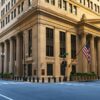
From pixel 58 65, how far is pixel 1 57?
32607 mm

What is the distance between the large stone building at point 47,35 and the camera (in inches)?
2534

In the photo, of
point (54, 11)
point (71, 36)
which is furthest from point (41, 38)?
point (71, 36)

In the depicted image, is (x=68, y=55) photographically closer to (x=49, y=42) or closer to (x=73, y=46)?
(x=73, y=46)

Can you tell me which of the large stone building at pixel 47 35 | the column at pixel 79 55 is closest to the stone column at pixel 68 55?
the large stone building at pixel 47 35

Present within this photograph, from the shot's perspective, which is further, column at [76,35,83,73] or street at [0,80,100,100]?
column at [76,35,83,73]

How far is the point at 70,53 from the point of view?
7281 centimetres

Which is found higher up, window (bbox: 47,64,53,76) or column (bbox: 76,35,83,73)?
column (bbox: 76,35,83,73)

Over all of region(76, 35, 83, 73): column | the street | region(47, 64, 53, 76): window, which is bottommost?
the street

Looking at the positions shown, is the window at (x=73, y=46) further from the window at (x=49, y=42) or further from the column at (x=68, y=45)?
the window at (x=49, y=42)

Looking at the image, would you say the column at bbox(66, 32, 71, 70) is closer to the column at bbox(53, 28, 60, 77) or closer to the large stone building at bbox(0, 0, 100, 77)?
the large stone building at bbox(0, 0, 100, 77)

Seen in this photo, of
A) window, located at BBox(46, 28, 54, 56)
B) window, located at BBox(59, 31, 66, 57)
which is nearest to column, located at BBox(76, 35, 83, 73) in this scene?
window, located at BBox(59, 31, 66, 57)

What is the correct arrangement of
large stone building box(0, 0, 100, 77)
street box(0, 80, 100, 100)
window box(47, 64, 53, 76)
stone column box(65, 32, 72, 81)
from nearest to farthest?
street box(0, 80, 100, 100), large stone building box(0, 0, 100, 77), window box(47, 64, 53, 76), stone column box(65, 32, 72, 81)

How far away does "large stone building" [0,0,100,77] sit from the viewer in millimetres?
64375

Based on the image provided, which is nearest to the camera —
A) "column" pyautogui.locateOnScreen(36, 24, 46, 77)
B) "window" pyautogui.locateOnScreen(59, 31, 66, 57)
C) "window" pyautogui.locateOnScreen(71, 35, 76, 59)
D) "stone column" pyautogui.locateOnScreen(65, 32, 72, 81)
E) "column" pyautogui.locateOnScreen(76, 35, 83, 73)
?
"column" pyautogui.locateOnScreen(36, 24, 46, 77)
